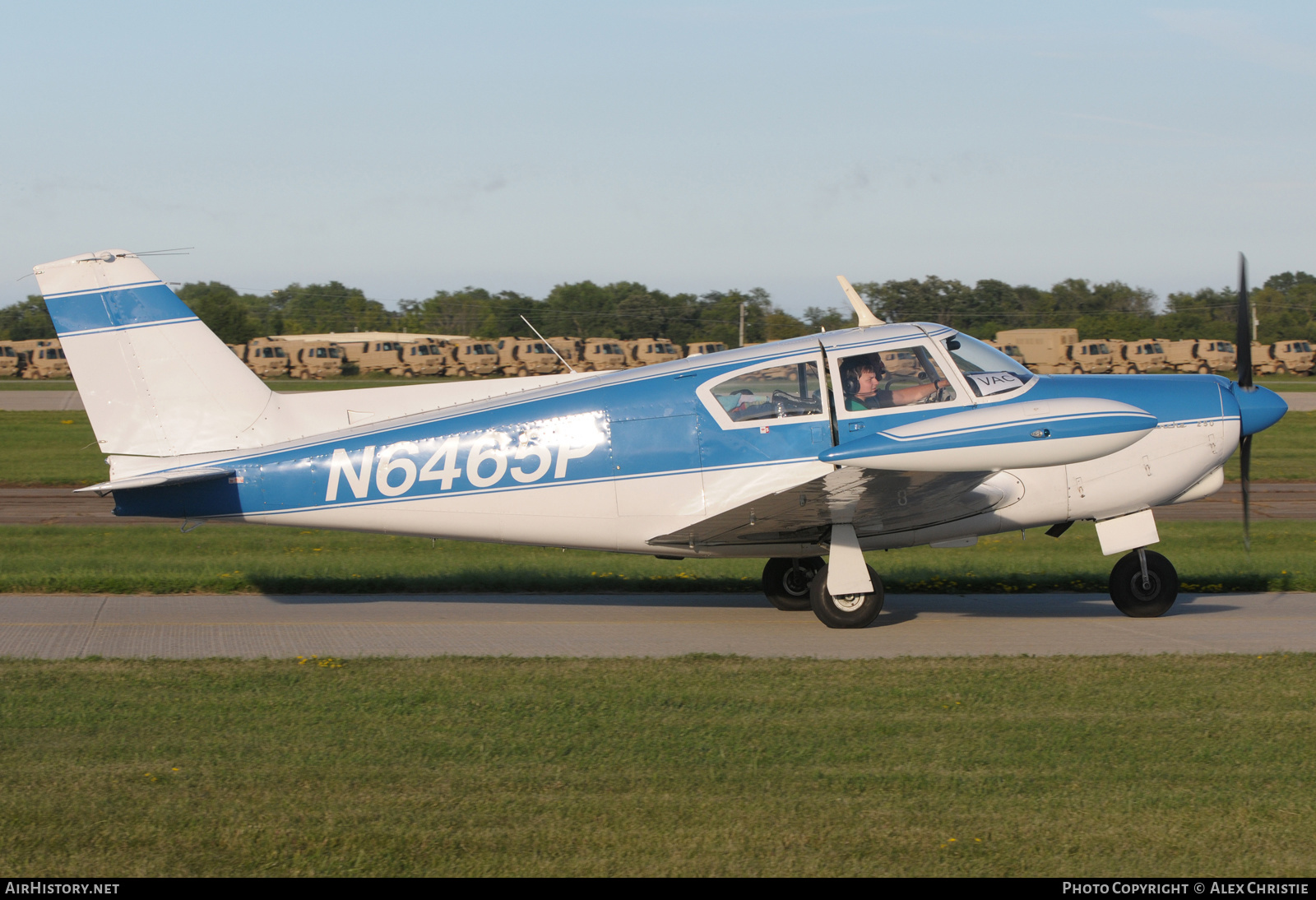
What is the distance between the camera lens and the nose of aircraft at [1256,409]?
31.3ft

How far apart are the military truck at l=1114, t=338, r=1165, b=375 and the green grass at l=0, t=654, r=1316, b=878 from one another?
174 feet

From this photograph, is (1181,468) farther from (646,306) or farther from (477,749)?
(646,306)

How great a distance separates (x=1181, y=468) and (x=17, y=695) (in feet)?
29.4

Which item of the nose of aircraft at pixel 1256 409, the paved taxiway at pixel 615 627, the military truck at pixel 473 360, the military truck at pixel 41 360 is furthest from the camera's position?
the military truck at pixel 41 360

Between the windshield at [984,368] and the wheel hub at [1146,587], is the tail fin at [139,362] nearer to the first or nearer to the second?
the windshield at [984,368]

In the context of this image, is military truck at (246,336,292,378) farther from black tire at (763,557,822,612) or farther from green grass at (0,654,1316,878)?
green grass at (0,654,1316,878)

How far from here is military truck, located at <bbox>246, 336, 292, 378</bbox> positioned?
186ft

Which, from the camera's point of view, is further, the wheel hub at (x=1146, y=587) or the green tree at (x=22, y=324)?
the green tree at (x=22, y=324)

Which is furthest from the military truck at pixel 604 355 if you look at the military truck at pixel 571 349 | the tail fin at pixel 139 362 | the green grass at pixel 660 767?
the green grass at pixel 660 767

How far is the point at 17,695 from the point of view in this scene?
7.11m

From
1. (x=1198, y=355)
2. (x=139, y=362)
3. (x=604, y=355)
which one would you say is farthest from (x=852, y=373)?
(x=1198, y=355)

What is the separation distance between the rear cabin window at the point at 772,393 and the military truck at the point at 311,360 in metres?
51.0

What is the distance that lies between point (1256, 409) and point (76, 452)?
85.3 ft

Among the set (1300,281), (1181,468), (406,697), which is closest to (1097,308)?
(1300,281)
